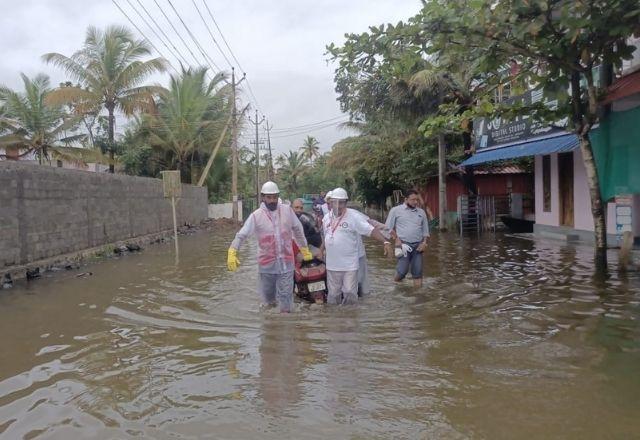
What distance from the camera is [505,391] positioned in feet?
14.2

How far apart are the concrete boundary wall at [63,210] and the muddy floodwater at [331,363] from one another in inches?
77.7

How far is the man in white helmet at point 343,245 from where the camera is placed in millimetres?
7137

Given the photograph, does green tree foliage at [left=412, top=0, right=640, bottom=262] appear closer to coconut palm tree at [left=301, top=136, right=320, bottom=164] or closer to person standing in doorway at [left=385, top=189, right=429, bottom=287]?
person standing in doorway at [left=385, top=189, right=429, bottom=287]

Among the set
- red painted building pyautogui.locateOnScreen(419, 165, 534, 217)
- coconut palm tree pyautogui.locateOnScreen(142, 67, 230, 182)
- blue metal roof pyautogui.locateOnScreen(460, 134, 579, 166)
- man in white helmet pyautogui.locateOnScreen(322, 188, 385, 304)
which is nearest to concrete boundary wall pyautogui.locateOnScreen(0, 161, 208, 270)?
man in white helmet pyautogui.locateOnScreen(322, 188, 385, 304)

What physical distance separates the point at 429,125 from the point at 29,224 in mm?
8201

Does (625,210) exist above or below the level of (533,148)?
below

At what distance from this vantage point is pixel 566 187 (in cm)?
1609

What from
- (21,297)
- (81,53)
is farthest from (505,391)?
(81,53)

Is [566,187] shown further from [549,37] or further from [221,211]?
[221,211]

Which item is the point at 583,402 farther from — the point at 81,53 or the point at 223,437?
the point at 81,53

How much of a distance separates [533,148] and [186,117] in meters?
19.4

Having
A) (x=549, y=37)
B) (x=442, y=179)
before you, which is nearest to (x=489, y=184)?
(x=442, y=179)

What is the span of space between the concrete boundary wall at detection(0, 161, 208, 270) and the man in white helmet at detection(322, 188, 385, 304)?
671 cm

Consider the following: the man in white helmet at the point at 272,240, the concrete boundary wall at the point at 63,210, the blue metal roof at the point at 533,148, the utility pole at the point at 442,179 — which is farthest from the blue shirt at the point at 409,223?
the utility pole at the point at 442,179
